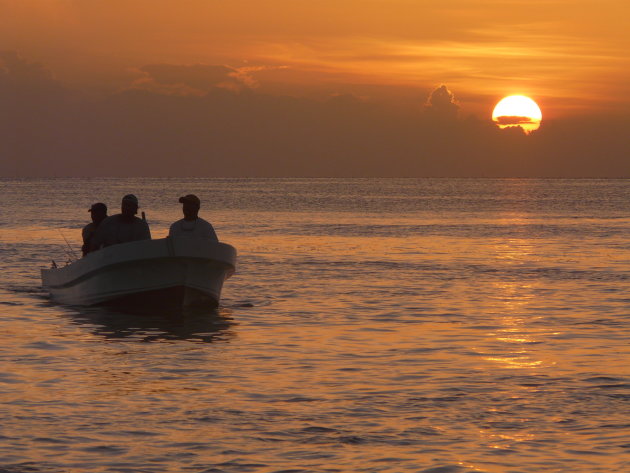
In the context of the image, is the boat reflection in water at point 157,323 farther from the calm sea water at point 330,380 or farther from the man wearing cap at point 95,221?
the man wearing cap at point 95,221

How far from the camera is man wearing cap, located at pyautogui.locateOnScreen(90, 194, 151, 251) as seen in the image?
68.3ft

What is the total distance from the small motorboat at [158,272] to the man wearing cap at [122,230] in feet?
1.56

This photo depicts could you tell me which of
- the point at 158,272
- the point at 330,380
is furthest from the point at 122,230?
the point at 330,380

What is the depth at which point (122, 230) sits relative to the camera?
20.8 m

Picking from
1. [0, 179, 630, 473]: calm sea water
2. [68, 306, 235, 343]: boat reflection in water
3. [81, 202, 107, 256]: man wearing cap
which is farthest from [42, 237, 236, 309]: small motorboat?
[0, 179, 630, 473]: calm sea water

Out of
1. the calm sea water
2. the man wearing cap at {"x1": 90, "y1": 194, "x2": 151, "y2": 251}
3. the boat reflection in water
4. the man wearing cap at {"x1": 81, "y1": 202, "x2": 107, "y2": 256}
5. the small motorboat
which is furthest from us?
the man wearing cap at {"x1": 81, "y1": 202, "x2": 107, "y2": 256}

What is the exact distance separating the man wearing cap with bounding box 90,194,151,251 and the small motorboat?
1.56 ft

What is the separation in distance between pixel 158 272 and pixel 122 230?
3.94ft

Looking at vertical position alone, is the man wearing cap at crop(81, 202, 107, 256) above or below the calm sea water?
above

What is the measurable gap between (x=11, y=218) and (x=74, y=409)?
2460 inches

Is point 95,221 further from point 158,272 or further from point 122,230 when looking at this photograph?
point 158,272

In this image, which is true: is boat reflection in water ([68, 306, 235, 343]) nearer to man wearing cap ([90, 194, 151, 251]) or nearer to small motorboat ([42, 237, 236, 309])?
small motorboat ([42, 237, 236, 309])

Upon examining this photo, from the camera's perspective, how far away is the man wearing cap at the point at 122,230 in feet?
68.3

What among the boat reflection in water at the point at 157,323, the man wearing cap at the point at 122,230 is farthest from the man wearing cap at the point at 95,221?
the boat reflection in water at the point at 157,323
